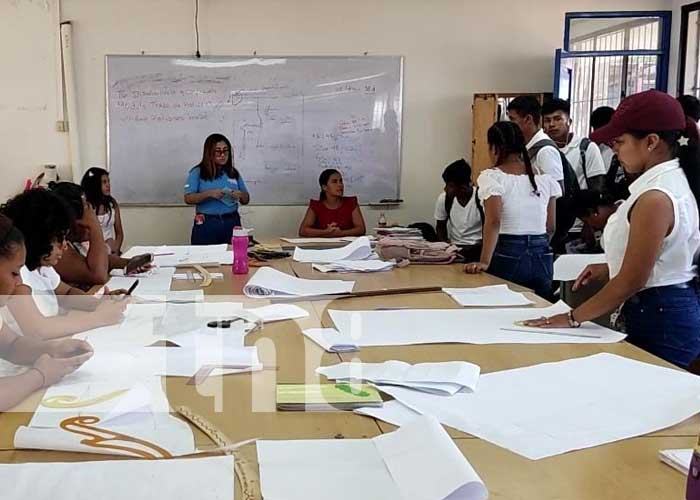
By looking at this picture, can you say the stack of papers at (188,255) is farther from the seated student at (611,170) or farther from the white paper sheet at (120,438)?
the seated student at (611,170)

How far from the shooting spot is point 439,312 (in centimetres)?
205

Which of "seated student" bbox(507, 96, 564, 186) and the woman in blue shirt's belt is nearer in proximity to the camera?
"seated student" bbox(507, 96, 564, 186)

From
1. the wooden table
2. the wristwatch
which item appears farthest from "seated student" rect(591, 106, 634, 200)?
the wooden table

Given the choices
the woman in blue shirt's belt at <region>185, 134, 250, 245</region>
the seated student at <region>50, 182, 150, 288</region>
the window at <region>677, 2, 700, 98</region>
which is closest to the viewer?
the seated student at <region>50, 182, 150, 288</region>

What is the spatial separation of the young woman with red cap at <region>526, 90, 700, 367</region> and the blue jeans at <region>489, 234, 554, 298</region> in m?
1.06

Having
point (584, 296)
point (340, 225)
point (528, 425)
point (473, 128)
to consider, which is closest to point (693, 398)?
point (528, 425)

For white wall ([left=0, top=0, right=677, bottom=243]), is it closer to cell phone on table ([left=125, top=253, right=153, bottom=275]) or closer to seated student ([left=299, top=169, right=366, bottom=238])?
seated student ([left=299, top=169, right=366, bottom=238])

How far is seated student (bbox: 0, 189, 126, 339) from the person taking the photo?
1843mm

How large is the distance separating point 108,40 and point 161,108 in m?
0.59

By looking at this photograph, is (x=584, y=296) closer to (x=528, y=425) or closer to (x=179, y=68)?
(x=528, y=425)

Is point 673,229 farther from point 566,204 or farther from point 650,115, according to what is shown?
point 566,204

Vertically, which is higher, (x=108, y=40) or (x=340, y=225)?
(x=108, y=40)

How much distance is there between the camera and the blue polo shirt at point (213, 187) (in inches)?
185

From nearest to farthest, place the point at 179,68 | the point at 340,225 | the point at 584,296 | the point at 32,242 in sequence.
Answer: the point at 32,242, the point at 584,296, the point at 340,225, the point at 179,68
